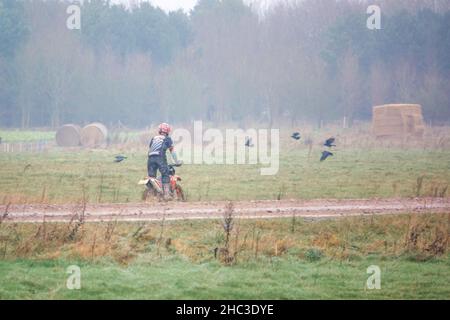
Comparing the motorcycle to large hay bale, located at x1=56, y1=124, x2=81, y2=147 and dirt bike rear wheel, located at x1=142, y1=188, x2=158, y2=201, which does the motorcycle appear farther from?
large hay bale, located at x1=56, y1=124, x2=81, y2=147

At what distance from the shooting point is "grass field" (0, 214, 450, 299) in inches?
372

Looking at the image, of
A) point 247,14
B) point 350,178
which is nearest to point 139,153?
point 350,178

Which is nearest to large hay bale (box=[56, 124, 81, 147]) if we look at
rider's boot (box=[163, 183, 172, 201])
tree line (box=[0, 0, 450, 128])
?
tree line (box=[0, 0, 450, 128])

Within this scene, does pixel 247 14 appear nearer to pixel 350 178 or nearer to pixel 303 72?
pixel 303 72

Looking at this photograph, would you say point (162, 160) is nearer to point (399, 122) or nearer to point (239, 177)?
point (239, 177)

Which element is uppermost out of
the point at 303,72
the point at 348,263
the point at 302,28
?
the point at 302,28

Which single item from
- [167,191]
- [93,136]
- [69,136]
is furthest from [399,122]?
[167,191]

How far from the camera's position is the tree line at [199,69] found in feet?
212

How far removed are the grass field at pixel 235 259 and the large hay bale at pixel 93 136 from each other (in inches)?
1208

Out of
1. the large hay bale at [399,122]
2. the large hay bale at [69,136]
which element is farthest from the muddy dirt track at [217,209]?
the large hay bale at [69,136]

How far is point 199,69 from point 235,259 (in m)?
71.4

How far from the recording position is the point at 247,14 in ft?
296

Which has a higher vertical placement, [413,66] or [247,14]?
[247,14]

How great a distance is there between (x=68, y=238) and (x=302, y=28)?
76.9m
